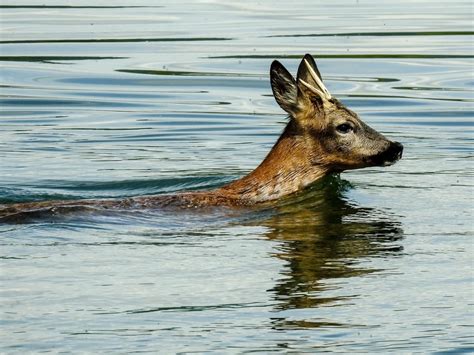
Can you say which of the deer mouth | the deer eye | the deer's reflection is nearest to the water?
the deer's reflection

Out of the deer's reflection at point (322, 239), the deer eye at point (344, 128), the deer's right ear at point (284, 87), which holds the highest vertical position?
the deer's right ear at point (284, 87)

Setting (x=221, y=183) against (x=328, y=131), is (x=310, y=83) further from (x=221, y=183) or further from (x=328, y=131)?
(x=221, y=183)

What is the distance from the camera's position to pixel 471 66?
2144cm

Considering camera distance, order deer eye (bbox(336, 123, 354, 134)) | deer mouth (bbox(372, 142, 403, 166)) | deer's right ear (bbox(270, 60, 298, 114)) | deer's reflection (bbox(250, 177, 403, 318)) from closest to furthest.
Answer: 1. deer's reflection (bbox(250, 177, 403, 318))
2. deer's right ear (bbox(270, 60, 298, 114))
3. deer mouth (bbox(372, 142, 403, 166))
4. deer eye (bbox(336, 123, 354, 134))

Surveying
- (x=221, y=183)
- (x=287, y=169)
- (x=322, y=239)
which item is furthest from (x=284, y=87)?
(x=322, y=239)

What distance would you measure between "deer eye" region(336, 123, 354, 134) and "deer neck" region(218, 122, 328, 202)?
272 mm

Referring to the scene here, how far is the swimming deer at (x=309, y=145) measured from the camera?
12.7 m

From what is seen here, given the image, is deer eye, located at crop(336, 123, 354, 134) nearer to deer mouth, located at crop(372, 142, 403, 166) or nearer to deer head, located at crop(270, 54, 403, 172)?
deer head, located at crop(270, 54, 403, 172)

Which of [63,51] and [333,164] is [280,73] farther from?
[63,51]

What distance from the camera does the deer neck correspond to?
1278 centimetres

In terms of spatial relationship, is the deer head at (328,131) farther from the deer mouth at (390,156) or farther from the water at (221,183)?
Result: the water at (221,183)

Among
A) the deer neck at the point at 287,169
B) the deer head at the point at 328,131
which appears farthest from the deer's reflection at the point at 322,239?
the deer head at the point at 328,131

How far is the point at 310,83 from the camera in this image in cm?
1288

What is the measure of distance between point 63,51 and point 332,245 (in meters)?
12.1
